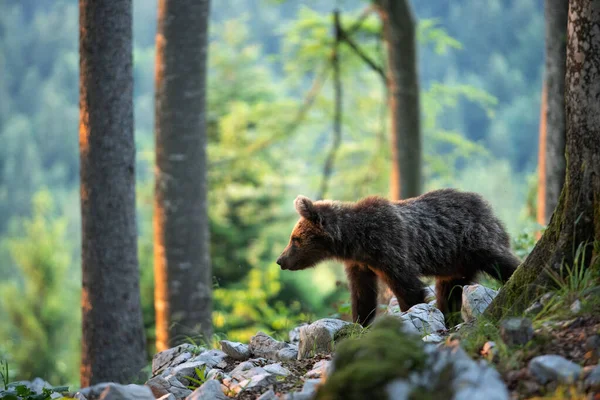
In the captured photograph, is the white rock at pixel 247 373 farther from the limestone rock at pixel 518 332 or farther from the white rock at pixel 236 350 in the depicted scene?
the limestone rock at pixel 518 332

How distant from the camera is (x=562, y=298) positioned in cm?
410

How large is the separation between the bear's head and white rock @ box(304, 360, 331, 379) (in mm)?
1946

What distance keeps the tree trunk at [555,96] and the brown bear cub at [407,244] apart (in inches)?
135

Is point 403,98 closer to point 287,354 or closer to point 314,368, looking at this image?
point 287,354

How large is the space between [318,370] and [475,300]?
4.36ft

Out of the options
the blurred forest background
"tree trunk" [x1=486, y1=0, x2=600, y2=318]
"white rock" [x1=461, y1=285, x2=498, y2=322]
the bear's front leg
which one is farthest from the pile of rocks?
the blurred forest background

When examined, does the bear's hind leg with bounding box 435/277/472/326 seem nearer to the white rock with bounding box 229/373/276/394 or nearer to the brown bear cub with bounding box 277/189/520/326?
the brown bear cub with bounding box 277/189/520/326

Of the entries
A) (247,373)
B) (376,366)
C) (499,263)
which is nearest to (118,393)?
(247,373)

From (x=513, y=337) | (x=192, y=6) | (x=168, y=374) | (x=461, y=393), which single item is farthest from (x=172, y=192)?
(x=461, y=393)

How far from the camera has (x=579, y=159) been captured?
14.5ft

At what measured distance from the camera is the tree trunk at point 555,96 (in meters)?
9.47

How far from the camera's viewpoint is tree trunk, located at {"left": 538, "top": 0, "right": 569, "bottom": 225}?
31.1 ft

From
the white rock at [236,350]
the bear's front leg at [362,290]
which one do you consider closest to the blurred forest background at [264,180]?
the bear's front leg at [362,290]

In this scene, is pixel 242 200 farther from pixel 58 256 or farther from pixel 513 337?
pixel 513 337
